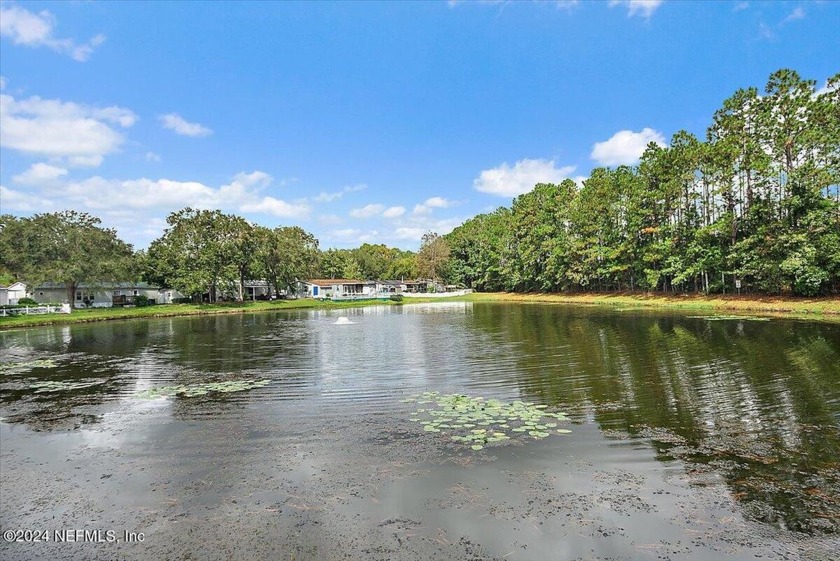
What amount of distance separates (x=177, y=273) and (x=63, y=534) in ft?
175

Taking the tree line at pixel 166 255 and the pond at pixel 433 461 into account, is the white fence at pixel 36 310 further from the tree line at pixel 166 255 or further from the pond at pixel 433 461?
the pond at pixel 433 461

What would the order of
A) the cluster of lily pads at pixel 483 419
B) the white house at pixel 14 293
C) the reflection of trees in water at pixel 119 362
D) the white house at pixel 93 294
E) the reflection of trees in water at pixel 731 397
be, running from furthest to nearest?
the white house at pixel 93 294 → the white house at pixel 14 293 → the reflection of trees in water at pixel 119 362 → the cluster of lily pads at pixel 483 419 → the reflection of trees in water at pixel 731 397

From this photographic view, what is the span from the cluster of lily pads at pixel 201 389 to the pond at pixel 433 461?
0.10 m

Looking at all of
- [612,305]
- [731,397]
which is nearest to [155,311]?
[612,305]

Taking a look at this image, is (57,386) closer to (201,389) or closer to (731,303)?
Answer: (201,389)

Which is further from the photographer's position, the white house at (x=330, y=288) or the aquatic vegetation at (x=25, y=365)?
the white house at (x=330, y=288)

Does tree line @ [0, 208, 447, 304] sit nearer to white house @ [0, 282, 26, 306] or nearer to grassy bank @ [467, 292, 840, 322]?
white house @ [0, 282, 26, 306]

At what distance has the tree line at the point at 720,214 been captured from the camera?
3097cm

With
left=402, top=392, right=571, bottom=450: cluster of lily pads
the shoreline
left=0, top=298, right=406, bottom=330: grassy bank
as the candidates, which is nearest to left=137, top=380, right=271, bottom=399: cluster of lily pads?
left=402, top=392, right=571, bottom=450: cluster of lily pads

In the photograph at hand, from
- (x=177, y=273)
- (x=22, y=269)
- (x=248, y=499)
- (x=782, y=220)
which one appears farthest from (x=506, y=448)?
(x=22, y=269)

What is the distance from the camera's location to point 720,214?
40.5m

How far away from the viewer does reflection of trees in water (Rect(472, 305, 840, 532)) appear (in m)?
5.66

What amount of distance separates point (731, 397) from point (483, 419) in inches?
227

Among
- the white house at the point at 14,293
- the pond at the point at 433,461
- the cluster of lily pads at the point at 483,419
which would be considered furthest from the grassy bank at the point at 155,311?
the cluster of lily pads at the point at 483,419
